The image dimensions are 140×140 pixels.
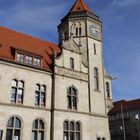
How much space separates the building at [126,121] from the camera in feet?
247

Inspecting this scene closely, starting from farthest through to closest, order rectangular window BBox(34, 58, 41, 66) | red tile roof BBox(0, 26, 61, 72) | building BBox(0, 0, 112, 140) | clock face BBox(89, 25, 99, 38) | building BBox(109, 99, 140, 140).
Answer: building BBox(109, 99, 140, 140), clock face BBox(89, 25, 99, 38), rectangular window BBox(34, 58, 41, 66), red tile roof BBox(0, 26, 61, 72), building BBox(0, 0, 112, 140)

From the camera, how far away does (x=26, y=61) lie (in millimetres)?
30875

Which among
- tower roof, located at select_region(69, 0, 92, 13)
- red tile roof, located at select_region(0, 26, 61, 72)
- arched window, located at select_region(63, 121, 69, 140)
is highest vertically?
tower roof, located at select_region(69, 0, 92, 13)

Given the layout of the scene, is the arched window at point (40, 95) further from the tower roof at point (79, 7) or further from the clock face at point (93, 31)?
the tower roof at point (79, 7)

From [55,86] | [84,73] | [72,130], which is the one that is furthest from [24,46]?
[72,130]

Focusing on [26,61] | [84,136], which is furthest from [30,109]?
[84,136]

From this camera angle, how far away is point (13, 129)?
27.1 meters

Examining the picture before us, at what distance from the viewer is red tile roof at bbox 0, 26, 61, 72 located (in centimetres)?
3049

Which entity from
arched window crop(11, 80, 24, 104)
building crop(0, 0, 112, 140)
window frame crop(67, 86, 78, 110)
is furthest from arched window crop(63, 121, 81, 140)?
arched window crop(11, 80, 24, 104)

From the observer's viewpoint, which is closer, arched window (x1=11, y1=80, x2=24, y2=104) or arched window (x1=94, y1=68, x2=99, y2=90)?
arched window (x1=11, y1=80, x2=24, y2=104)

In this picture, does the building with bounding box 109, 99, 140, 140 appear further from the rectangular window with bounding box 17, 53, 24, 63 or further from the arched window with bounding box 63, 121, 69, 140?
the rectangular window with bounding box 17, 53, 24, 63

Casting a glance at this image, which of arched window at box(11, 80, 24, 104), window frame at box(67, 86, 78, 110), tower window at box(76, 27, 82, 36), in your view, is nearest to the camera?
arched window at box(11, 80, 24, 104)

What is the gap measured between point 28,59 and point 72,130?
10.9m

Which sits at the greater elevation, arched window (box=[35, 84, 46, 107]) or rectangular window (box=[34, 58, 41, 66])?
rectangular window (box=[34, 58, 41, 66])
